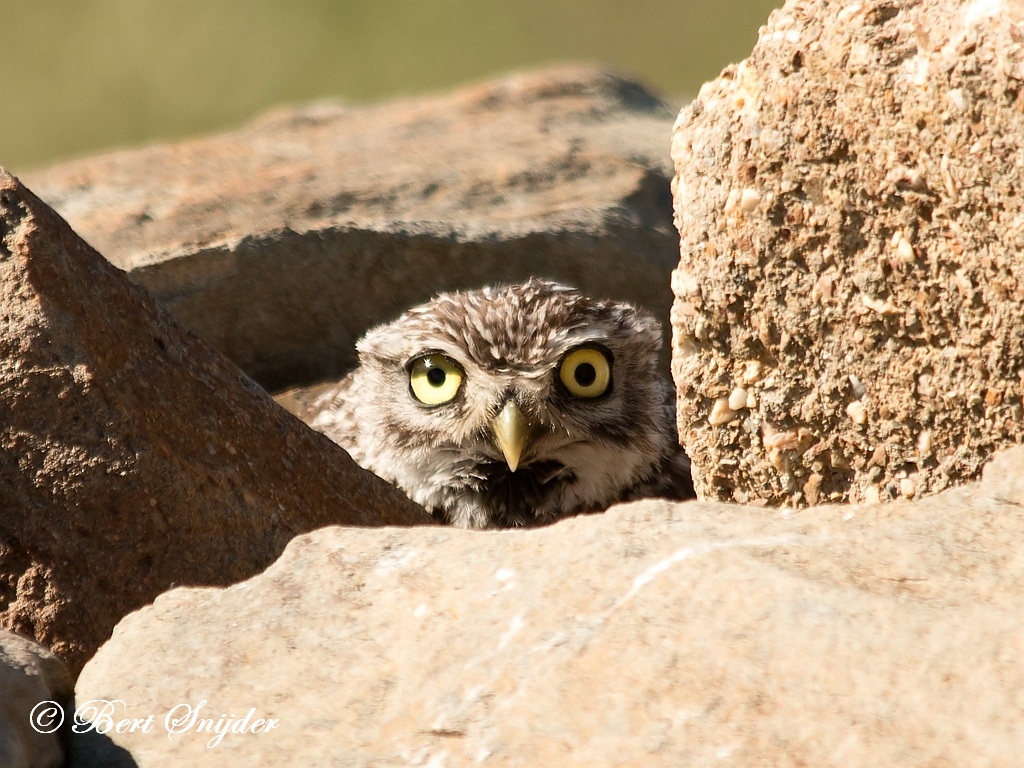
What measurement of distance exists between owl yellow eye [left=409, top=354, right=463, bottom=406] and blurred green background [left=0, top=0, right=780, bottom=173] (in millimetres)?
10604

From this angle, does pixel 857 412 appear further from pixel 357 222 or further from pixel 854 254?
pixel 357 222

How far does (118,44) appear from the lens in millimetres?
14000

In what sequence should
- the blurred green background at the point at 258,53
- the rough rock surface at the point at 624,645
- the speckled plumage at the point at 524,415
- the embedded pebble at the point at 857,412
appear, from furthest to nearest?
1. the blurred green background at the point at 258,53
2. the speckled plumage at the point at 524,415
3. the embedded pebble at the point at 857,412
4. the rough rock surface at the point at 624,645

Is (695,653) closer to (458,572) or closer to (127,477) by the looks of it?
(458,572)

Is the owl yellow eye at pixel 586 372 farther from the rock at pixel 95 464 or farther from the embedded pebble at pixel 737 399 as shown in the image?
the embedded pebble at pixel 737 399

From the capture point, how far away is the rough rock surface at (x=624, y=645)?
1.71 meters

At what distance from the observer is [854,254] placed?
7.72 feet

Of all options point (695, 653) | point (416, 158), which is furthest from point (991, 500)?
point (416, 158)

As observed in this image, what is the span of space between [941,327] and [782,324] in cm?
30

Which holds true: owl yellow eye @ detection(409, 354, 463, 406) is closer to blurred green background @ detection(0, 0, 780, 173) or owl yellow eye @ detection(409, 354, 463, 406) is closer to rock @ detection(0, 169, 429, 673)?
rock @ detection(0, 169, 429, 673)

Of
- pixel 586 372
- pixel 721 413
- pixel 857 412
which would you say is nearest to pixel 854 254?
pixel 857 412

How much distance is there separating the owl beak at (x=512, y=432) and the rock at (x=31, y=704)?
5.77 feet

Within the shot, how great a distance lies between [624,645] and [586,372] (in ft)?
6.80

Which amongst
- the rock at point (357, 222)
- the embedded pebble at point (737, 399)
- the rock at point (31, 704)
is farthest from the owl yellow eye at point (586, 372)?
the rock at point (31, 704)
